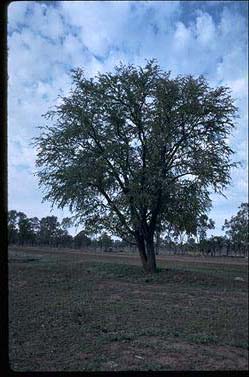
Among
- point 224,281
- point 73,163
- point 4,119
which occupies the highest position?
point 73,163

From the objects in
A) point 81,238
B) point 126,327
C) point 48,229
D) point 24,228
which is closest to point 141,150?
point 126,327

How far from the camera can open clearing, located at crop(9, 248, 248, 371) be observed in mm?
5762

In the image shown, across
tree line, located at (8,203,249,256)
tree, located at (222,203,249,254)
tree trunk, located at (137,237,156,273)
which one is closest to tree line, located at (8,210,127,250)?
tree line, located at (8,203,249,256)

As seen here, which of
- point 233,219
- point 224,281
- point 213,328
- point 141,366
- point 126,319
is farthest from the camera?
point 233,219

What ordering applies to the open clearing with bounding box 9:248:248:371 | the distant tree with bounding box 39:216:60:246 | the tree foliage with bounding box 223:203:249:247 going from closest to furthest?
the open clearing with bounding box 9:248:248:371, the tree foliage with bounding box 223:203:249:247, the distant tree with bounding box 39:216:60:246

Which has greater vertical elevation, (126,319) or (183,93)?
(183,93)

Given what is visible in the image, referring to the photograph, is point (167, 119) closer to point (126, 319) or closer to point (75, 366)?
point (126, 319)

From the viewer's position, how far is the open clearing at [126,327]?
18.9 ft

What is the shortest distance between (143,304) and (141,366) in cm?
476

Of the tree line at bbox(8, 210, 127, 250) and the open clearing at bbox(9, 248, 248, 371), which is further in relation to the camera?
the tree line at bbox(8, 210, 127, 250)

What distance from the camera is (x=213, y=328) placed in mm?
7430

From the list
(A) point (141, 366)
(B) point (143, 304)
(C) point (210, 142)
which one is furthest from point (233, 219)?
(A) point (141, 366)

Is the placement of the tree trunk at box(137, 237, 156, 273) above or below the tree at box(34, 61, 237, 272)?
below

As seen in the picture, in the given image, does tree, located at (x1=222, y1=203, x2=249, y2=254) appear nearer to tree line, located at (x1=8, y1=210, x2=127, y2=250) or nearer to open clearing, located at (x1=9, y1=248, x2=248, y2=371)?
tree line, located at (x1=8, y1=210, x2=127, y2=250)
